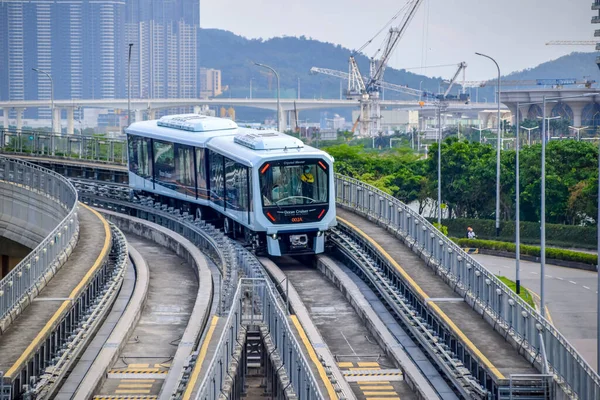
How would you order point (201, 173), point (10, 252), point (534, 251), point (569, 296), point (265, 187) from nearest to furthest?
point (265, 187)
point (201, 173)
point (569, 296)
point (10, 252)
point (534, 251)

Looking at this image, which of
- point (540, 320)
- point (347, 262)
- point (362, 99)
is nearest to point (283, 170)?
→ point (347, 262)

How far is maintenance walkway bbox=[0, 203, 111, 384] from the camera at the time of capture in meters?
23.6

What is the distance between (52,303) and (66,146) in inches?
1367

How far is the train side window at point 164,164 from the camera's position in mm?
44969

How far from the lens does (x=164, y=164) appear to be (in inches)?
1805

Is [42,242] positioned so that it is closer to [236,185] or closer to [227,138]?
[236,185]

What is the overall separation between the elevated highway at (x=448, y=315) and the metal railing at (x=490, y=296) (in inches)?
0.8

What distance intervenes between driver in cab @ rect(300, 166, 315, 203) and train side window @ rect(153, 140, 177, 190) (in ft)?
31.3

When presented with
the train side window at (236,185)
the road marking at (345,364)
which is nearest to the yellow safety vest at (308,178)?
the train side window at (236,185)

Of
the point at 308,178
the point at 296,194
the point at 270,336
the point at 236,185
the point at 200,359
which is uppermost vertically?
the point at 308,178

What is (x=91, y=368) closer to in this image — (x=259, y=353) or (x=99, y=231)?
(x=259, y=353)

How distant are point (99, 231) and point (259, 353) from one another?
1332 cm

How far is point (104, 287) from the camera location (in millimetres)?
32094

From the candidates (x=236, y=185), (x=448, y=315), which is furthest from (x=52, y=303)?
(x=236, y=185)
